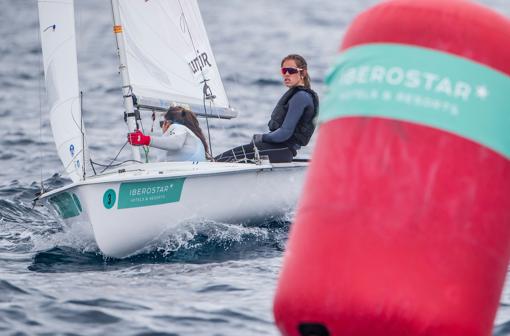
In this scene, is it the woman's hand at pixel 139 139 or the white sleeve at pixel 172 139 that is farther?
the white sleeve at pixel 172 139

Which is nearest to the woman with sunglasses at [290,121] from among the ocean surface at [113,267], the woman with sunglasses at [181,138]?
the woman with sunglasses at [181,138]

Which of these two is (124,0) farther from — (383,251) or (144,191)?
(383,251)

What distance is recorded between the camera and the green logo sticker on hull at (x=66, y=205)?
787 cm

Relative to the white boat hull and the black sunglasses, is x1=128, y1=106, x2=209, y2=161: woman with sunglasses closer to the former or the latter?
the white boat hull

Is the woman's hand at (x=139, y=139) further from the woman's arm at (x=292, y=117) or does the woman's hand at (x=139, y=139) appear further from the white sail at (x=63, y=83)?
the woman's arm at (x=292, y=117)

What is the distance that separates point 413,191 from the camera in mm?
4062

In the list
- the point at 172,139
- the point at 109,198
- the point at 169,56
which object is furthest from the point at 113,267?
the point at 169,56

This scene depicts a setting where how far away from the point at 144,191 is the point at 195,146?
3.10 feet

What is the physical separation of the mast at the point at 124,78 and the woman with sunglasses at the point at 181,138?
26 cm

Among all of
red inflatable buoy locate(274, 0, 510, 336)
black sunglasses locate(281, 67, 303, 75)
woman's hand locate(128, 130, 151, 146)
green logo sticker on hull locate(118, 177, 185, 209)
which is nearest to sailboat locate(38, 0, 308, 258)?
green logo sticker on hull locate(118, 177, 185, 209)

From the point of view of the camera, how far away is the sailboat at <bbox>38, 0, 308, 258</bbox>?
25.5ft

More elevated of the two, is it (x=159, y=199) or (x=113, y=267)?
(x=159, y=199)

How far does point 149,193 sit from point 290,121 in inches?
58.4

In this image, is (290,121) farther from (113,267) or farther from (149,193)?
(113,267)
